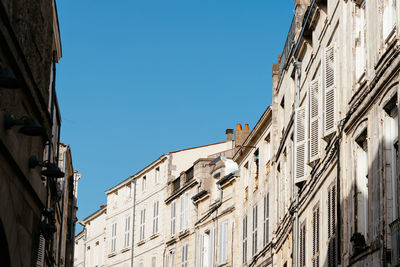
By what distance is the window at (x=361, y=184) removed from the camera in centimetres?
1494

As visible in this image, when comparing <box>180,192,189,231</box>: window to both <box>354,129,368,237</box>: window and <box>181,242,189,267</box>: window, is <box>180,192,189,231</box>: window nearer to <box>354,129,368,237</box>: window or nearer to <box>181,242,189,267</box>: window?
<box>181,242,189,267</box>: window

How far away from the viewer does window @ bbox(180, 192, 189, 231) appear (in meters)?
41.7

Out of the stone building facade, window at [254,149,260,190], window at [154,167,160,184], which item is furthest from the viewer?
window at [154,167,160,184]

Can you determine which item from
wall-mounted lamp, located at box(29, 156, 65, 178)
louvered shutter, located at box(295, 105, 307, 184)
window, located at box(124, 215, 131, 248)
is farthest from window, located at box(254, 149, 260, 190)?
window, located at box(124, 215, 131, 248)

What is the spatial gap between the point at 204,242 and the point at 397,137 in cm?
2619

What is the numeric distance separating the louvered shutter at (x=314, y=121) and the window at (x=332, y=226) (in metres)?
1.78

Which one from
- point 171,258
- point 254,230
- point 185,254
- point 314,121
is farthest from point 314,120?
point 171,258

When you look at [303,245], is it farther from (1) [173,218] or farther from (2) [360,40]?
(1) [173,218]

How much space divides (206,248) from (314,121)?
19756 mm

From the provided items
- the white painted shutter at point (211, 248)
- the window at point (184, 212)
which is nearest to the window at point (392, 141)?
the white painted shutter at point (211, 248)

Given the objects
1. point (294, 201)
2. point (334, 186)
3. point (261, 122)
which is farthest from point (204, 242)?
point (334, 186)

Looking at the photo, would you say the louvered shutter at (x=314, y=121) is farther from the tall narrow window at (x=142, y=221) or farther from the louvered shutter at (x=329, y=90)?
the tall narrow window at (x=142, y=221)

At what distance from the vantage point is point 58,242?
3167 centimetres

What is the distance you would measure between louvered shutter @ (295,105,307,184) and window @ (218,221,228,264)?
46.6 ft
